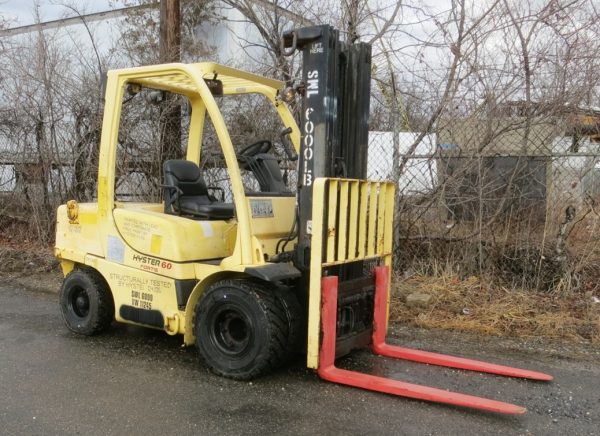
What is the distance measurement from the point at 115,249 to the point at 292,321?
6.26 ft

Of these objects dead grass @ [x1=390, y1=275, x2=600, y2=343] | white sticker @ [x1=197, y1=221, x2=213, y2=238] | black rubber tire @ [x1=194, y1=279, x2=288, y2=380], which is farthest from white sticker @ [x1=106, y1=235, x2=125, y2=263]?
dead grass @ [x1=390, y1=275, x2=600, y2=343]

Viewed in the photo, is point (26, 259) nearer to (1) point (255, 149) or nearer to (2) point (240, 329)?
(1) point (255, 149)

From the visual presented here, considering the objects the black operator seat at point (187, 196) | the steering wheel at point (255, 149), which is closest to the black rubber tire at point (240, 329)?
the black operator seat at point (187, 196)

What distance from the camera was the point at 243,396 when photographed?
4.38m

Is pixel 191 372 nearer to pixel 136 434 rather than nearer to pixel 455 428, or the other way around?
pixel 136 434

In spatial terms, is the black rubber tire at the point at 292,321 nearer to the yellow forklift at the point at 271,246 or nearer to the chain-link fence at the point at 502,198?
the yellow forklift at the point at 271,246

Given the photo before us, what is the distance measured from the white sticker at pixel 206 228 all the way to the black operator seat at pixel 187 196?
0.35ft

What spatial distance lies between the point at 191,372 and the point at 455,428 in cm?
213

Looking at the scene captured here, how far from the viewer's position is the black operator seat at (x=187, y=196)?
539 cm

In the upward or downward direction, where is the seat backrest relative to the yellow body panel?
upward

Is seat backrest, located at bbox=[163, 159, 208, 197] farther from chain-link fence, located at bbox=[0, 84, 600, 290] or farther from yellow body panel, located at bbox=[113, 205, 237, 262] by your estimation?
chain-link fence, located at bbox=[0, 84, 600, 290]

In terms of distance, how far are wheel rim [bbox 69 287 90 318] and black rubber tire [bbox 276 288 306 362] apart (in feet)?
7.57

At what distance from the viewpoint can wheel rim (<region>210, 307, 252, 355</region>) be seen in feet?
15.5

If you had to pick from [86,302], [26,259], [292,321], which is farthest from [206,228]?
[26,259]
